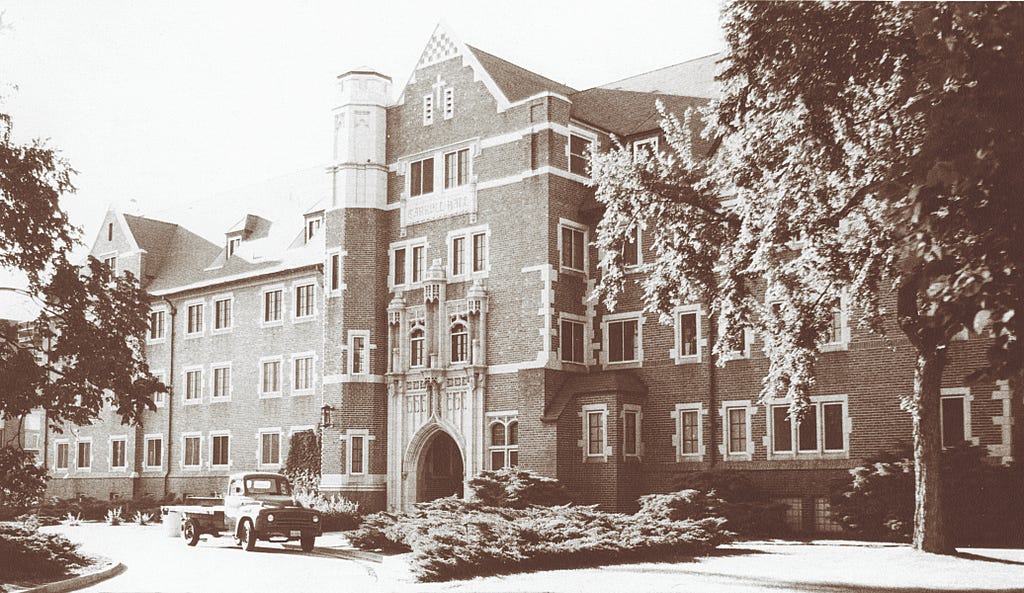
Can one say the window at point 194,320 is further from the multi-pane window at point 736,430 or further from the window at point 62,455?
the multi-pane window at point 736,430

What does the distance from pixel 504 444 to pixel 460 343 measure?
3.94 metres

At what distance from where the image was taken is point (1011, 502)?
25641mm

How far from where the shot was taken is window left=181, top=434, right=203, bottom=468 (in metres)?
48.7

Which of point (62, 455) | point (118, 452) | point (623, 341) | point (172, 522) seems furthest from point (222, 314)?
point (623, 341)

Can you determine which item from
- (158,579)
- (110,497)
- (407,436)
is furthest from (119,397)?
(110,497)

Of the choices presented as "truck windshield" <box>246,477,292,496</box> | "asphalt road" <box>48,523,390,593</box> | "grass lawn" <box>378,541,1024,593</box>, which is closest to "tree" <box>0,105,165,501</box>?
"asphalt road" <box>48,523,390,593</box>

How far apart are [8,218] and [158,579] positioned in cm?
685

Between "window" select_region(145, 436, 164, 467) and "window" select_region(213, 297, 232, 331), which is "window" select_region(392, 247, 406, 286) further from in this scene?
"window" select_region(145, 436, 164, 467)

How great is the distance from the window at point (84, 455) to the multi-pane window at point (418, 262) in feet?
79.6

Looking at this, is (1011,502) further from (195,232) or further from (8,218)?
(195,232)

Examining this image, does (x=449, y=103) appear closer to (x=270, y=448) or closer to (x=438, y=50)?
(x=438, y=50)

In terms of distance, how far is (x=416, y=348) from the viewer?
39.1 meters

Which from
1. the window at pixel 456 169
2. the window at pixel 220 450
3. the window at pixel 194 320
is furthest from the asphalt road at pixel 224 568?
the window at pixel 194 320

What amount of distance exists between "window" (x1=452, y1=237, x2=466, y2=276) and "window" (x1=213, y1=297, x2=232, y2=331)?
14.7m
